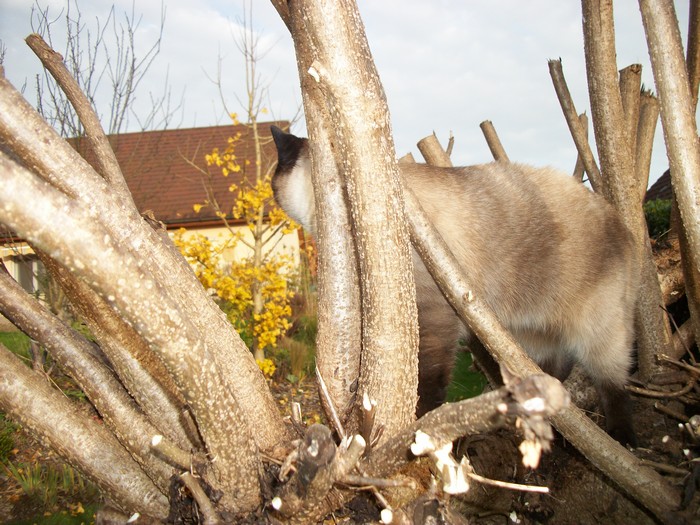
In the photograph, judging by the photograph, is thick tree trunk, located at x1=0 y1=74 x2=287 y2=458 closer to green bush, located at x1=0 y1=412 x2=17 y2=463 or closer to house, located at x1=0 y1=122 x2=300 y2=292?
green bush, located at x1=0 y1=412 x2=17 y2=463

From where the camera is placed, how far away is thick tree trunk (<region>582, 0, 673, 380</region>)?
3008mm

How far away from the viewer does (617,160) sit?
321 cm

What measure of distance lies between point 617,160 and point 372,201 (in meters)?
2.05

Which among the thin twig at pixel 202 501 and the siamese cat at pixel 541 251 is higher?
the siamese cat at pixel 541 251

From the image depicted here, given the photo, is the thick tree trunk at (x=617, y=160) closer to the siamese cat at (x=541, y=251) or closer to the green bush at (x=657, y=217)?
the siamese cat at (x=541, y=251)

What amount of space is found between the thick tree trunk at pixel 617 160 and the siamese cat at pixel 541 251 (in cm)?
7

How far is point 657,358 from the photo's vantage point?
3.33 meters

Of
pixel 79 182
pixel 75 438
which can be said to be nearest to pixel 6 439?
pixel 75 438

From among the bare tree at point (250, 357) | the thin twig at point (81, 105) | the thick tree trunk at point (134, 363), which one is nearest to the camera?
the bare tree at point (250, 357)

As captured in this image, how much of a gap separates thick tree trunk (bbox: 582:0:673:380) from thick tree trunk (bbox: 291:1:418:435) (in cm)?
185

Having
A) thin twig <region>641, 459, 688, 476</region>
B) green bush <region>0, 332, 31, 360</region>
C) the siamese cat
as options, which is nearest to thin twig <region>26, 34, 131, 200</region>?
the siamese cat

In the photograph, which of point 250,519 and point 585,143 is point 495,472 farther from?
point 585,143

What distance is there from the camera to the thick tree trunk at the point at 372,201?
1.67 metres

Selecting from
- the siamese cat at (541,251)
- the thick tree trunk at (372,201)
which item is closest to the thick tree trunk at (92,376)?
the thick tree trunk at (372,201)
